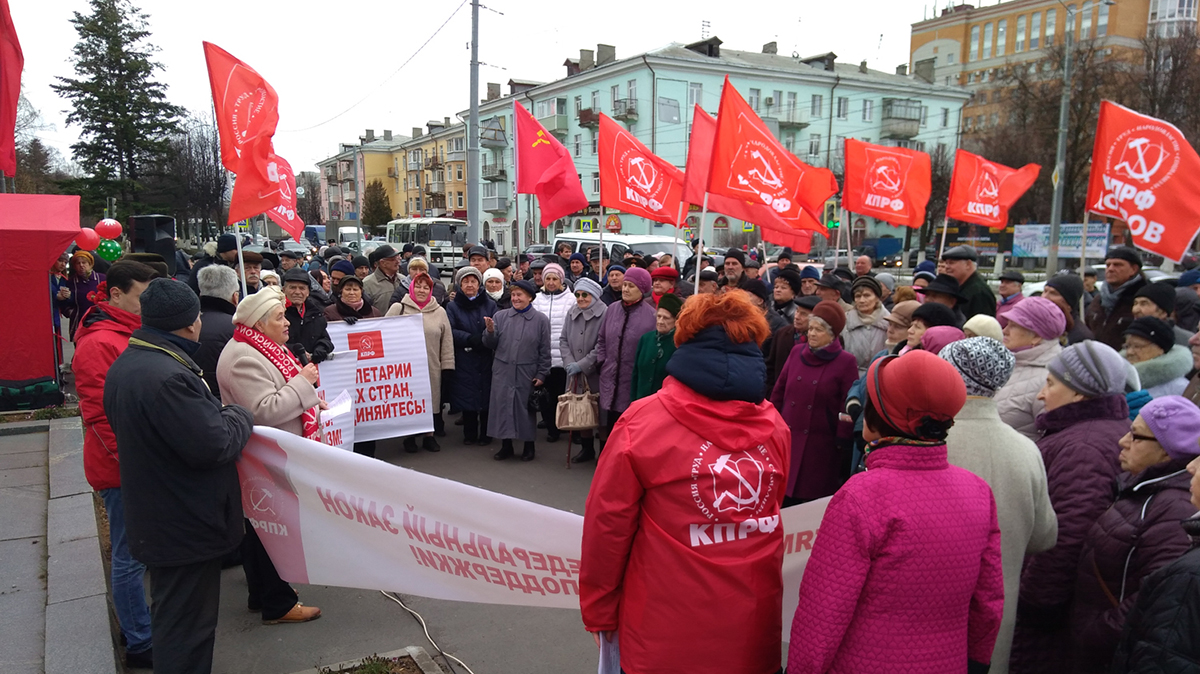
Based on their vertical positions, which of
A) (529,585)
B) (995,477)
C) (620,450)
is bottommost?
(529,585)

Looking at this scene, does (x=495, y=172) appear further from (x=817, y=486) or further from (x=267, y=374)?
(x=267, y=374)

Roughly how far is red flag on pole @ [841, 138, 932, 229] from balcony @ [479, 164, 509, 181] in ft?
183

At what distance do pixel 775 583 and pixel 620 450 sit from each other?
714 millimetres

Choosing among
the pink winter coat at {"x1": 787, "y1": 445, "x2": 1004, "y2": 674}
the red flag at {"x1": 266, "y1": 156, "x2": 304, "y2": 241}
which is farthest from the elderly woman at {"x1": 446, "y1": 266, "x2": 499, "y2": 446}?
the pink winter coat at {"x1": 787, "y1": 445, "x2": 1004, "y2": 674}

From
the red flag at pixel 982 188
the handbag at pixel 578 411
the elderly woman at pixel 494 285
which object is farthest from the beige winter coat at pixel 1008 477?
the red flag at pixel 982 188

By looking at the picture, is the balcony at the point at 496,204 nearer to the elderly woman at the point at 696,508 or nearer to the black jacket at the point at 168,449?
the black jacket at the point at 168,449

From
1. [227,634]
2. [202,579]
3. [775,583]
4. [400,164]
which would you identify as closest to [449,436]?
[227,634]

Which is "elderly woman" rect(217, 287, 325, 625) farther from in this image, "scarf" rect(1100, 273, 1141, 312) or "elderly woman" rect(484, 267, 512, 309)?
"scarf" rect(1100, 273, 1141, 312)

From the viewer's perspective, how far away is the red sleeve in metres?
2.22

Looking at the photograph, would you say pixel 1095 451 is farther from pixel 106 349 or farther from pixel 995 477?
pixel 106 349

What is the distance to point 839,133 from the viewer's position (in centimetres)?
5481

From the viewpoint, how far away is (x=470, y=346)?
7.76 meters

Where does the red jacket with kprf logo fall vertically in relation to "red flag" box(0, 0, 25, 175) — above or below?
below

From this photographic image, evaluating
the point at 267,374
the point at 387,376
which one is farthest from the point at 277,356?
the point at 387,376
